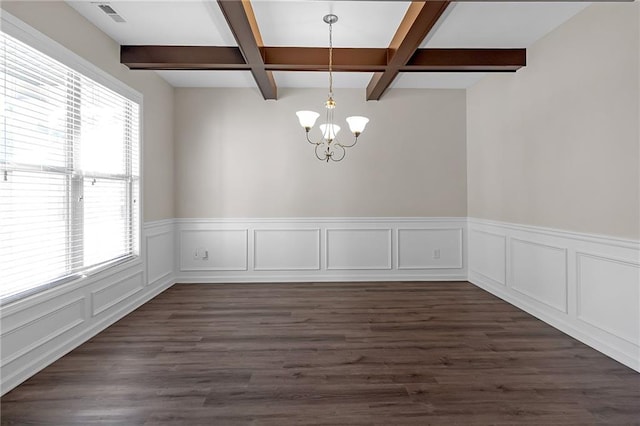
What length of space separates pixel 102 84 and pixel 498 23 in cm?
343

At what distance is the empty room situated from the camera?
2344mm

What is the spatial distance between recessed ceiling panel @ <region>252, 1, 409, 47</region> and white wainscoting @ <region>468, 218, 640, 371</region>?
2.32 meters

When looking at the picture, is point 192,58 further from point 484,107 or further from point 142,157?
point 484,107

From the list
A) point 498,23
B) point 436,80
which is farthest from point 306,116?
point 436,80

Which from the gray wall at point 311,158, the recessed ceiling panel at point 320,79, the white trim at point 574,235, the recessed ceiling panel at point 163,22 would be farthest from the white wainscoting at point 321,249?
the recessed ceiling panel at point 163,22

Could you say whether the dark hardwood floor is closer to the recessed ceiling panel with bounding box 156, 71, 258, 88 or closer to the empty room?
the empty room

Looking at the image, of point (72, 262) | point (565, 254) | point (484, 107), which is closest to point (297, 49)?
point (484, 107)

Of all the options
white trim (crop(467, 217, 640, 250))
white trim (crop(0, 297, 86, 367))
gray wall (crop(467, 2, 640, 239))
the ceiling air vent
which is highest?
the ceiling air vent

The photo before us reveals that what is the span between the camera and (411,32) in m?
3.09

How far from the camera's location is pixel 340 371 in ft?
8.31

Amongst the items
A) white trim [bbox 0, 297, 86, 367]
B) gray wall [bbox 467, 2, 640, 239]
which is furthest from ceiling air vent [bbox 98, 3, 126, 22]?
gray wall [bbox 467, 2, 640, 239]

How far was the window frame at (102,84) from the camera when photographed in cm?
239

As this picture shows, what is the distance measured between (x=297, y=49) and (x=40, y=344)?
3.19 meters

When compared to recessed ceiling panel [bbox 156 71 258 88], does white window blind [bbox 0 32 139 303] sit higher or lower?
lower
